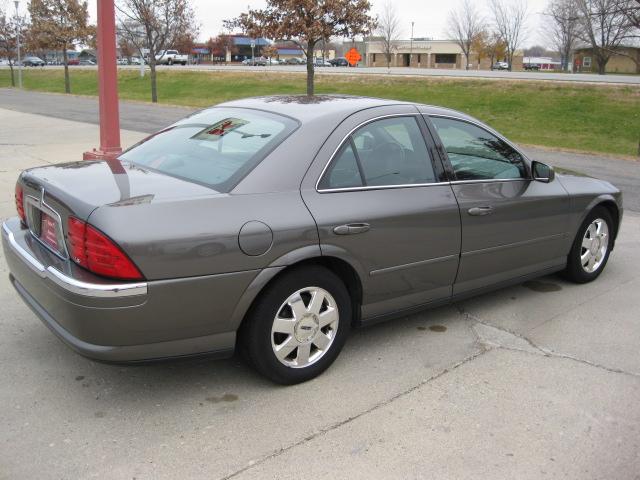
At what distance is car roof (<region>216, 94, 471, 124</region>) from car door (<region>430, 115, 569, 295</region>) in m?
0.24

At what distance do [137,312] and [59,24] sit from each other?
3697 centimetres

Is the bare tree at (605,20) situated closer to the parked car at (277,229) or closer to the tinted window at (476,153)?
the tinted window at (476,153)

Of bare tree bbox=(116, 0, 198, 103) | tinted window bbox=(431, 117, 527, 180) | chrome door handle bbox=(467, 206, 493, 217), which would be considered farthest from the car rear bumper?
bare tree bbox=(116, 0, 198, 103)

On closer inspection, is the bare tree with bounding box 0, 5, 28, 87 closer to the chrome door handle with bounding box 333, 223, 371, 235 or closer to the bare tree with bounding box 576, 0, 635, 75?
the bare tree with bounding box 576, 0, 635, 75

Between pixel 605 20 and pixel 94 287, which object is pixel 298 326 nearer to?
pixel 94 287

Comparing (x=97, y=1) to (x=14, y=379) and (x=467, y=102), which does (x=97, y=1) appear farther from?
(x=467, y=102)

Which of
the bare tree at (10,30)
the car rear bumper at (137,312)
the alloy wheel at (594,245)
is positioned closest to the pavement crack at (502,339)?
the alloy wheel at (594,245)

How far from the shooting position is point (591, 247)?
5.43 metres

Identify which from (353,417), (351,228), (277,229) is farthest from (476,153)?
Result: (353,417)

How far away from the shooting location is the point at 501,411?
3369 mm

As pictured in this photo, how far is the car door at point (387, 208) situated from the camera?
3.58 meters

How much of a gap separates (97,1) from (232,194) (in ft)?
19.0

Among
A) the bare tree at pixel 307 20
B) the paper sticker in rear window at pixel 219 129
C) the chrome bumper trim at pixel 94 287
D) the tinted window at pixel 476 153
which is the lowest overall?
the chrome bumper trim at pixel 94 287

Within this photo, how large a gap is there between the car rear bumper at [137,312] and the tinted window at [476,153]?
1827 millimetres
